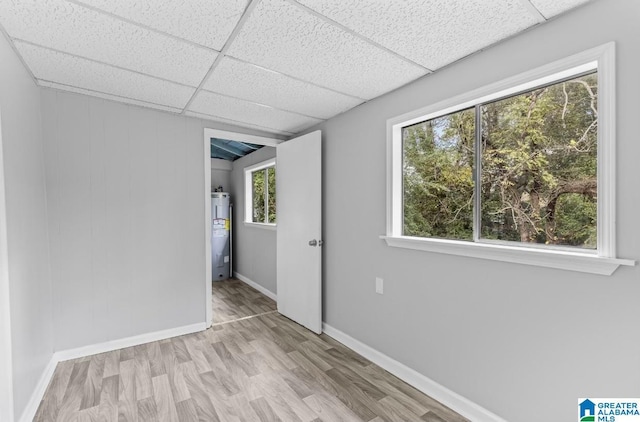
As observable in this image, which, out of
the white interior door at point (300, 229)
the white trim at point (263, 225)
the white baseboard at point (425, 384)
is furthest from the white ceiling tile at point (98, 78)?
the white baseboard at point (425, 384)

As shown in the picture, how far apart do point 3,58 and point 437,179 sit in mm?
2697

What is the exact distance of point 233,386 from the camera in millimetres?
2064

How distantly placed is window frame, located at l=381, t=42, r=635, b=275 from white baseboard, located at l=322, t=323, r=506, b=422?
904 mm

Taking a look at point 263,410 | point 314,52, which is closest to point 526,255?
point 314,52

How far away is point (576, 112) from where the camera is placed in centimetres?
146

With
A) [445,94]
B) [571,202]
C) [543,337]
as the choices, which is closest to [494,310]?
[543,337]

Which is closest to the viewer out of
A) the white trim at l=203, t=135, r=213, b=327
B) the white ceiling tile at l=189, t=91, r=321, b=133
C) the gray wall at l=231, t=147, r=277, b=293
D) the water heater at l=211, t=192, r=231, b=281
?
the white ceiling tile at l=189, t=91, r=321, b=133

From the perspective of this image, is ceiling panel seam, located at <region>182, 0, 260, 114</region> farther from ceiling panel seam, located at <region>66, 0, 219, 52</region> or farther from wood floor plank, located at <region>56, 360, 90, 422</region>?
wood floor plank, located at <region>56, 360, 90, 422</region>

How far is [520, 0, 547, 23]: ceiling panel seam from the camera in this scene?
4.26 ft

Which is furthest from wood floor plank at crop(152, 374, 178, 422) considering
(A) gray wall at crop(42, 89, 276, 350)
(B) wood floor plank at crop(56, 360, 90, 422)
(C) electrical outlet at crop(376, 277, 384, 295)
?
(C) electrical outlet at crop(376, 277, 384, 295)

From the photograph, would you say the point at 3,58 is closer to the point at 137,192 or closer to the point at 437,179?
the point at 137,192

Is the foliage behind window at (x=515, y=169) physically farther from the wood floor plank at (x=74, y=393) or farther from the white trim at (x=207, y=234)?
the wood floor plank at (x=74, y=393)

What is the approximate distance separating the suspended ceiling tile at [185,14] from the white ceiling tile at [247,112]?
0.86 metres

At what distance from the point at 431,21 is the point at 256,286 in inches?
161
